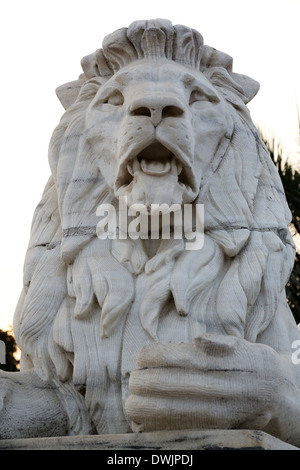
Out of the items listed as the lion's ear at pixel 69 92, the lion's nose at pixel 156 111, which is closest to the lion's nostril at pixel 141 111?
the lion's nose at pixel 156 111

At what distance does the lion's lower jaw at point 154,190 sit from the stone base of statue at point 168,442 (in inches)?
40.7

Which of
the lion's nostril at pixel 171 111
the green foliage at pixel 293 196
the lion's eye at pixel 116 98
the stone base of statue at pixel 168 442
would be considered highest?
the green foliage at pixel 293 196

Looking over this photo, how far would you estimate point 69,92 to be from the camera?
461 centimetres

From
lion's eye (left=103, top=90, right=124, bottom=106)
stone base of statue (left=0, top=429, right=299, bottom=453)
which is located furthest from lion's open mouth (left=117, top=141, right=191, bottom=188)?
stone base of statue (left=0, top=429, right=299, bottom=453)

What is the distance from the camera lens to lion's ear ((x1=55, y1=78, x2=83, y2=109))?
181 inches

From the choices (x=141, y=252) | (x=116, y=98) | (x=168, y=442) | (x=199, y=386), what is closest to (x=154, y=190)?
(x=141, y=252)

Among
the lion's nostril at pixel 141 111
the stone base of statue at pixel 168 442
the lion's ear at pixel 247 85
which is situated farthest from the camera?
the lion's ear at pixel 247 85

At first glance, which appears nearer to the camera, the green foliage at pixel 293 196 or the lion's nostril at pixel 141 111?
the lion's nostril at pixel 141 111

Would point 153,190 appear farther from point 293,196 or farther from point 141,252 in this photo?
point 293,196

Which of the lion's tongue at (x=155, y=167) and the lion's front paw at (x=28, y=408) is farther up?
the lion's tongue at (x=155, y=167)

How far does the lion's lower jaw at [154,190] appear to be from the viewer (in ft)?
12.6

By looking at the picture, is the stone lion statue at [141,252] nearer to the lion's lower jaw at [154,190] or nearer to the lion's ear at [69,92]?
the lion's lower jaw at [154,190]

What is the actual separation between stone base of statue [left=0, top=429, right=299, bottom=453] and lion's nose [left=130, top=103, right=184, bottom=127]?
52.5 inches

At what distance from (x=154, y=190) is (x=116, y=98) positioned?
0.57 meters
